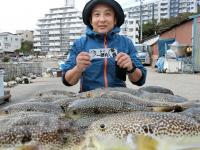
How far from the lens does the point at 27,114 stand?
2373 millimetres

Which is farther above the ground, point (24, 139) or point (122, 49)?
point (122, 49)

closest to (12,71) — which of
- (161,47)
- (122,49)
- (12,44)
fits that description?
(161,47)

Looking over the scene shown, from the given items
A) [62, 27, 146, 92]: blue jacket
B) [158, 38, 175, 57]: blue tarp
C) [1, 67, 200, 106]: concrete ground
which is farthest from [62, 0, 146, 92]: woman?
[158, 38, 175, 57]: blue tarp

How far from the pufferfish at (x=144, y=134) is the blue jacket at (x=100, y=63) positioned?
167 centimetres

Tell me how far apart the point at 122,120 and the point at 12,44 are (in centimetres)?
12834

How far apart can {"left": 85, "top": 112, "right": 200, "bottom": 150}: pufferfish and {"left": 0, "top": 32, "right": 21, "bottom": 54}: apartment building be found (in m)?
124

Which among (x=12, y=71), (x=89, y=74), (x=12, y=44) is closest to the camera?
(x=89, y=74)

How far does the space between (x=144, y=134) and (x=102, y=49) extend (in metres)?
1.84

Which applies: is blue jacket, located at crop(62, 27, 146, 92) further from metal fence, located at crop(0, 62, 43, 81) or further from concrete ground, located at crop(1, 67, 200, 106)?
metal fence, located at crop(0, 62, 43, 81)

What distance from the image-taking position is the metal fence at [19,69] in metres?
39.0

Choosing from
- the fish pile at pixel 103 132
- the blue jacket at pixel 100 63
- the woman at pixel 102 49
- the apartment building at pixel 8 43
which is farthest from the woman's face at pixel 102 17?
the apartment building at pixel 8 43

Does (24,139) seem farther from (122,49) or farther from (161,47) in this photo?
(161,47)

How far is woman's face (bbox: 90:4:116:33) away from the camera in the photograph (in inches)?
147

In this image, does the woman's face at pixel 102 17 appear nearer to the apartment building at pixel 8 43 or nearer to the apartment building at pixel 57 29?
the apartment building at pixel 8 43
